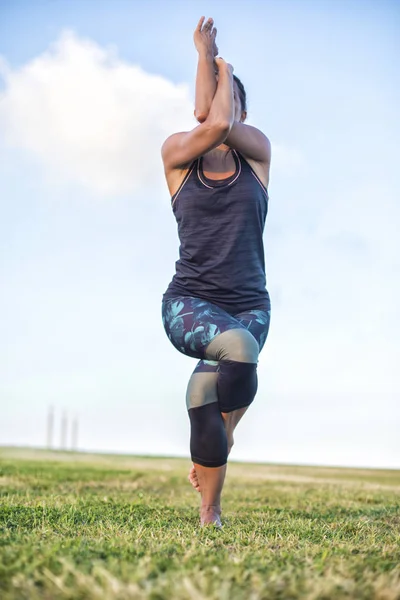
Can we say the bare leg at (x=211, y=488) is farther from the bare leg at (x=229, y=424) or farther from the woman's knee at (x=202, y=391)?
the woman's knee at (x=202, y=391)

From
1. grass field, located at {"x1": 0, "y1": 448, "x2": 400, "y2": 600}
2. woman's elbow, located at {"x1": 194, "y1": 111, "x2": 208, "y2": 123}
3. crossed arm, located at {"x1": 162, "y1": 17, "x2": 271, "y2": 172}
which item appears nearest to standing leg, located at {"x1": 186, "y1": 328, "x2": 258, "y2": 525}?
grass field, located at {"x1": 0, "y1": 448, "x2": 400, "y2": 600}

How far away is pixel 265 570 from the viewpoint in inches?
95.3

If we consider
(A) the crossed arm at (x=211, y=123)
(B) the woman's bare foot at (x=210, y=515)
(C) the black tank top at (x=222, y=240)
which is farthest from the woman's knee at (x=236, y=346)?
(A) the crossed arm at (x=211, y=123)

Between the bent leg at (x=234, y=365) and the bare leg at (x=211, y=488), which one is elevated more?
the bent leg at (x=234, y=365)

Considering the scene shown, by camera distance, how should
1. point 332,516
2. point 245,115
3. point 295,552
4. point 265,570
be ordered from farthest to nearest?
point 332,516, point 245,115, point 295,552, point 265,570

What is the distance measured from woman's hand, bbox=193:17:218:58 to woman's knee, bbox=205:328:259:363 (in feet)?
6.06

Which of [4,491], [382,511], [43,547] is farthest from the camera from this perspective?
[4,491]

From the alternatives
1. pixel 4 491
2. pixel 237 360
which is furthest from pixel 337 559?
pixel 4 491

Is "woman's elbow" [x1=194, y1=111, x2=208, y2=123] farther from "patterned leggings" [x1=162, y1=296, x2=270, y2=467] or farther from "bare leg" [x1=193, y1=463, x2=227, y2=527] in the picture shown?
"bare leg" [x1=193, y1=463, x2=227, y2=527]

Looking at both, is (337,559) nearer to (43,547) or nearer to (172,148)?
(43,547)

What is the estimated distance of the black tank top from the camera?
14.9 feet

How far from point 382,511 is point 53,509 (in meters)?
2.83

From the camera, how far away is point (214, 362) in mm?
4484

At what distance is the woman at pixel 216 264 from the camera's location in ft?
14.3
